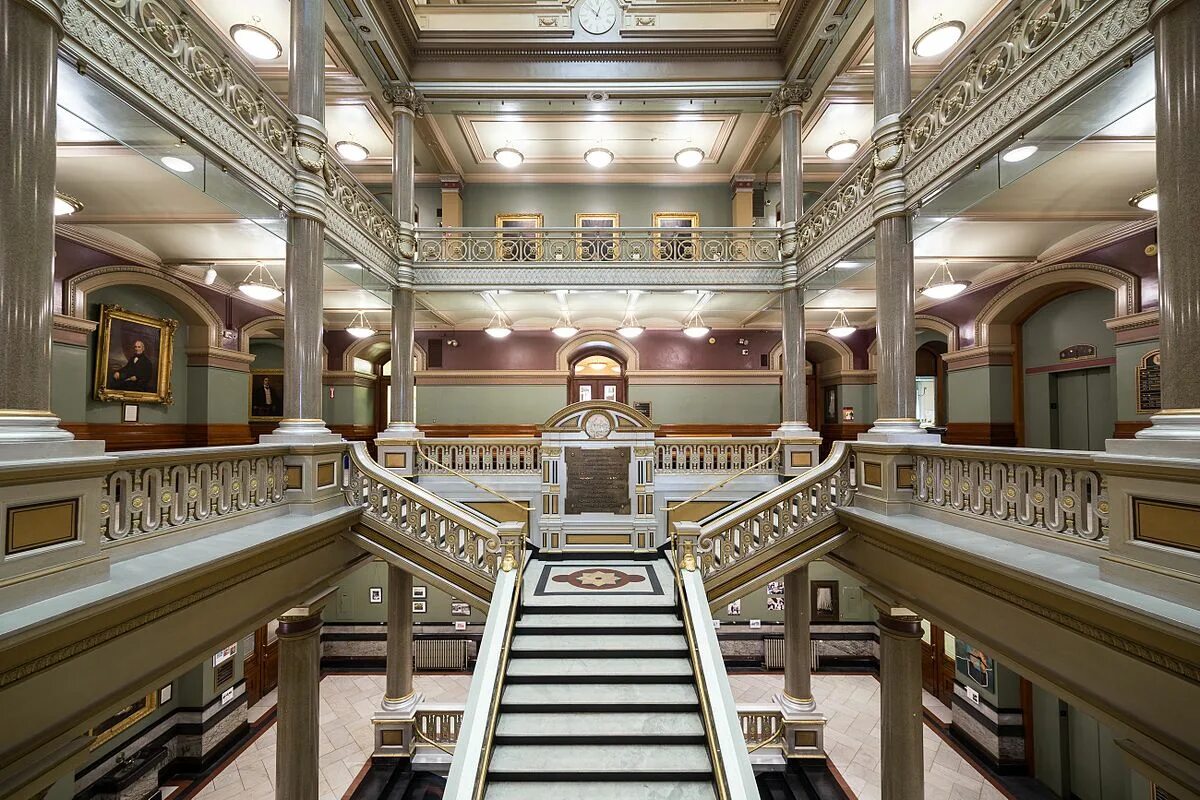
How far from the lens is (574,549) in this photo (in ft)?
30.7

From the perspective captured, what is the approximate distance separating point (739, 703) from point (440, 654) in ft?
23.8

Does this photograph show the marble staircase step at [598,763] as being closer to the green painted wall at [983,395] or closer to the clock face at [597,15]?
the green painted wall at [983,395]

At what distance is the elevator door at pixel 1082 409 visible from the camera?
9094 millimetres

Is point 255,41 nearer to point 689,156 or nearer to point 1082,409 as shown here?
point 689,156

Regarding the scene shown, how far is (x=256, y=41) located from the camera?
376 inches

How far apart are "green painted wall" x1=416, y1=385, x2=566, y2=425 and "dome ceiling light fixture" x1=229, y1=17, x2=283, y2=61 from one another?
339 inches

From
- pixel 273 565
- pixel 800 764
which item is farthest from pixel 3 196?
pixel 800 764

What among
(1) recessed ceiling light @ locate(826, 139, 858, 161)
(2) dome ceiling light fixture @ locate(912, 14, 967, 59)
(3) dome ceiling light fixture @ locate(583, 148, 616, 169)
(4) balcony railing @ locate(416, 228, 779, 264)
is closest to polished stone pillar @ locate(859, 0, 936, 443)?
(2) dome ceiling light fixture @ locate(912, 14, 967, 59)

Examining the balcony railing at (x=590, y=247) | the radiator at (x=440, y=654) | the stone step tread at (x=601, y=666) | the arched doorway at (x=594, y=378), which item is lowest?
the radiator at (x=440, y=654)

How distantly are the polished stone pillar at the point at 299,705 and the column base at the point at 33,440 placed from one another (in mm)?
3858

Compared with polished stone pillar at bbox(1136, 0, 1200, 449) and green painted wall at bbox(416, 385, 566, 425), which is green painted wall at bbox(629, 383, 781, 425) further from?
polished stone pillar at bbox(1136, 0, 1200, 449)

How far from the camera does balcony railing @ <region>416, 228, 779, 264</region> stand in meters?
11.5

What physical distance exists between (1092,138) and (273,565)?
9704mm

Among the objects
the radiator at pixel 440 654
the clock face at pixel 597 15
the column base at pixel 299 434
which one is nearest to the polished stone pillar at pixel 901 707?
the column base at pixel 299 434
